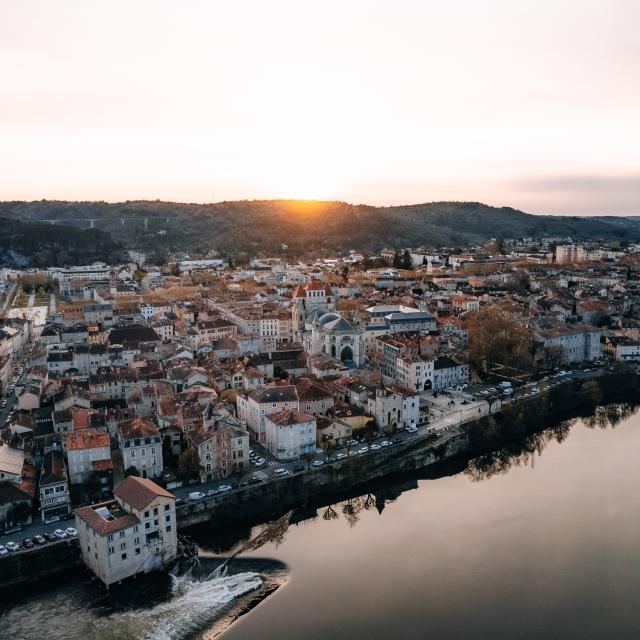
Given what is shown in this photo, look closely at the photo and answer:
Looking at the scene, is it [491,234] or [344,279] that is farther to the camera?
[491,234]

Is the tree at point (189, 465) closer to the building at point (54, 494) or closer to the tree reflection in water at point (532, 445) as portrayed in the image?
the building at point (54, 494)

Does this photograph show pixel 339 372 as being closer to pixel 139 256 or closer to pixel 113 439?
pixel 113 439

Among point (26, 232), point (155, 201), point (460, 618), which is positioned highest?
point (155, 201)

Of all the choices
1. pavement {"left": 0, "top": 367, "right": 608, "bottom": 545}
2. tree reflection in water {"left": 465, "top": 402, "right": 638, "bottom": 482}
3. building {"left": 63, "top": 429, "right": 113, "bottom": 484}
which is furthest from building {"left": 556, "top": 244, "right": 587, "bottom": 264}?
building {"left": 63, "top": 429, "right": 113, "bottom": 484}

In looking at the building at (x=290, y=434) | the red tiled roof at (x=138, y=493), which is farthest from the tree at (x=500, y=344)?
the red tiled roof at (x=138, y=493)

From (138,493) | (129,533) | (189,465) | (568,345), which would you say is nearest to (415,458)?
(189,465)

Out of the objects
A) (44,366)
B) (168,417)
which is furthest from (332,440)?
(44,366)
